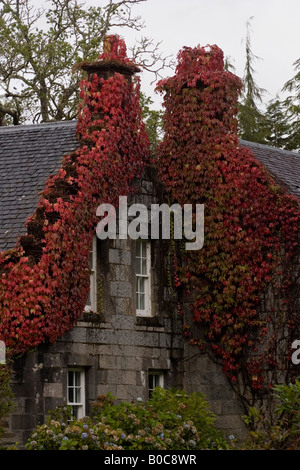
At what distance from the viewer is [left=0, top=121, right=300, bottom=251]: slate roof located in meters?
20.3

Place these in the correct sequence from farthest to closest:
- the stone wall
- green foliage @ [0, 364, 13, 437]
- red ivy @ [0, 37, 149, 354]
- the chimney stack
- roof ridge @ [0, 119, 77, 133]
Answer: roof ridge @ [0, 119, 77, 133] → the chimney stack → the stone wall → red ivy @ [0, 37, 149, 354] → green foliage @ [0, 364, 13, 437]

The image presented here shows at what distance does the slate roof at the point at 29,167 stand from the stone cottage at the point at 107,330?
0.09 feet

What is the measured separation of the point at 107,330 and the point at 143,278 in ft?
6.21

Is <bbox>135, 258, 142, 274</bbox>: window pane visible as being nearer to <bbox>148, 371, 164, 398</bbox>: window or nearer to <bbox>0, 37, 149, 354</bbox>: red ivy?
<bbox>0, 37, 149, 354</bbox>: red ivy

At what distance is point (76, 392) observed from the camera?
20.5 metres

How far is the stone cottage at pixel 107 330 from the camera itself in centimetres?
1959

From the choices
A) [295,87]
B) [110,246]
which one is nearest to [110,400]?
[110,246]

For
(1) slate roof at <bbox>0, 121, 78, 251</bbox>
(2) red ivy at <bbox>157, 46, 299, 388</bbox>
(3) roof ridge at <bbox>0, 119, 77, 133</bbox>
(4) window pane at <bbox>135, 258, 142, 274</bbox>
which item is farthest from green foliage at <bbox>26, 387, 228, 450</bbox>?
(3) roof ridge at <bbox>0, 119, 77, 133</bbox>

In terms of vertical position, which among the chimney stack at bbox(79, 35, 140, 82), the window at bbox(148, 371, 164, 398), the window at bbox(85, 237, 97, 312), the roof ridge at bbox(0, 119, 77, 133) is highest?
the chimney stack at bbox(79, 35, 140, 82)

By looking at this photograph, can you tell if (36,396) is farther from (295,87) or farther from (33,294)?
(295,87)

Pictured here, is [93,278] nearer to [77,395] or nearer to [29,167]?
[77,395]

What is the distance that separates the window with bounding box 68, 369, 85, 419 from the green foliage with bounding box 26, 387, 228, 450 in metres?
0.42
